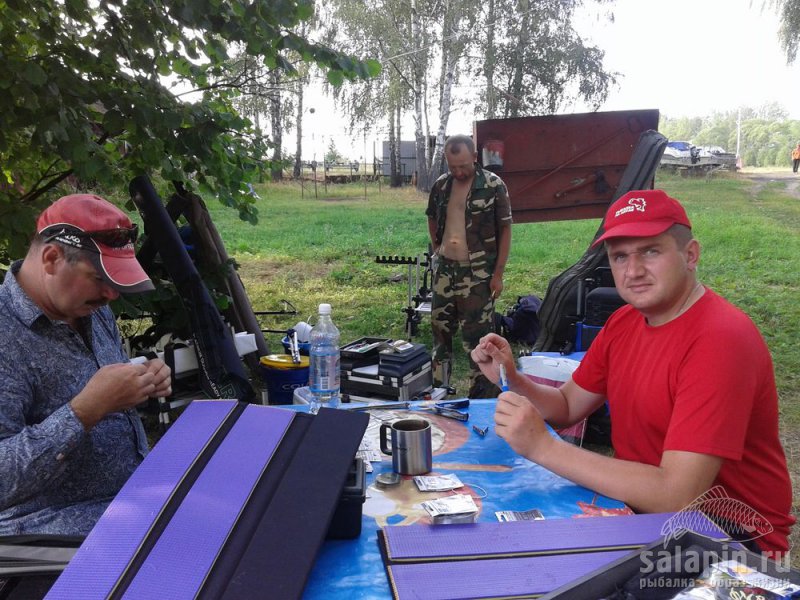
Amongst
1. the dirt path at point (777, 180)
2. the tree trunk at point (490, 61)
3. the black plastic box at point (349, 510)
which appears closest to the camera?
the black plastic box at point (349, 510)

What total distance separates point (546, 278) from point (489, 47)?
11401mm

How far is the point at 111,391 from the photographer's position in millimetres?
1562

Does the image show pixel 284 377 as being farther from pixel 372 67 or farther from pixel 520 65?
pixel 520 65

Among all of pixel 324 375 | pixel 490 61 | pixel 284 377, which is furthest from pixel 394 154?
pixel 324 375

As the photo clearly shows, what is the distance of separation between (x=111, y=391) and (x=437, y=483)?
886mm

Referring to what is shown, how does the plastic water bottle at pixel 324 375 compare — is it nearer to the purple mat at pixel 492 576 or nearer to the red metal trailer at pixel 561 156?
the purple mat at pixel 492 576

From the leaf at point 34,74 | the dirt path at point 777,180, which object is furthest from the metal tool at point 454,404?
the dirt path at point 777,180

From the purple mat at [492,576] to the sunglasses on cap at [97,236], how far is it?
1146 mm

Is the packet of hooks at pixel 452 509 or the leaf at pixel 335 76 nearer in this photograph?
the packet of hooks at pixel 452 509

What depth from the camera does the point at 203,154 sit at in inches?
141

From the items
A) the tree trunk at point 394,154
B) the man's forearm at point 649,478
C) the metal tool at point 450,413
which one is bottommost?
the metal tool at point 450,413

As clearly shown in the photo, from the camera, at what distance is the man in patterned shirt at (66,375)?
1548 millimetres

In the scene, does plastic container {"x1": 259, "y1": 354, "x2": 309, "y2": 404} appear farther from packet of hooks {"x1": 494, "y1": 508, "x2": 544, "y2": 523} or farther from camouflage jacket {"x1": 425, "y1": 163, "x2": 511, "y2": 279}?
packet of hooks {"x1": 494, "y1": 508, "x2": 544, "y2": 523}

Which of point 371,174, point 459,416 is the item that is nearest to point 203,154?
point 459,416
